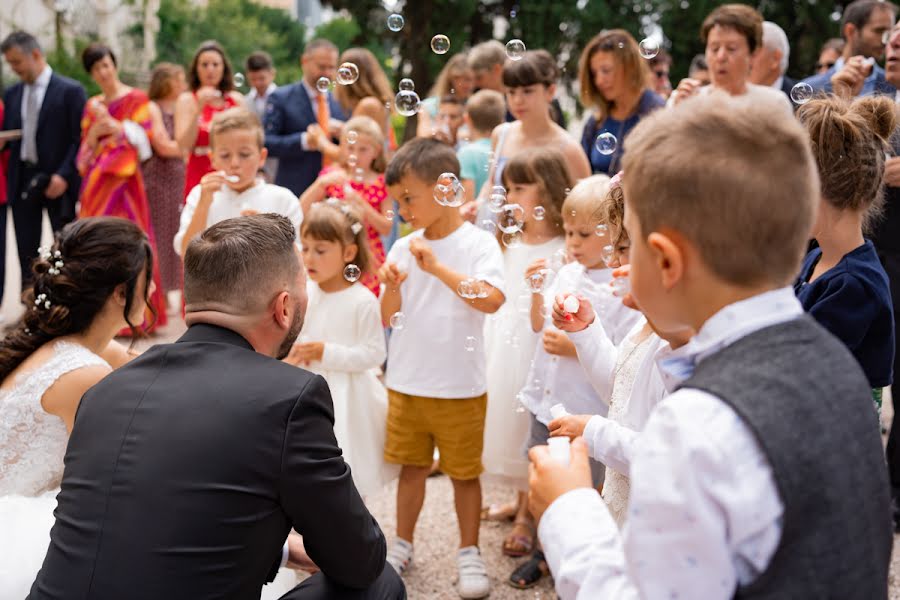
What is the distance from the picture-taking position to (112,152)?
655cm

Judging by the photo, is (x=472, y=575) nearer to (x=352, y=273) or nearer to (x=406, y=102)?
(x=352, y=273)

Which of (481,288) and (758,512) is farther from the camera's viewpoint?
(481,288)

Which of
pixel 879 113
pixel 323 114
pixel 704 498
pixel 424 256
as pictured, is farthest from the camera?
pixel 323 114

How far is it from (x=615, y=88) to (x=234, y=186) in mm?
2063

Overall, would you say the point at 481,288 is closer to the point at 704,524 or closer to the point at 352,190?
the point at 352,190

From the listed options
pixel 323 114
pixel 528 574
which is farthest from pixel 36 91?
pixel 528 574

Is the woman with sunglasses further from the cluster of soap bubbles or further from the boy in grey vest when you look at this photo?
the boy in grey vest

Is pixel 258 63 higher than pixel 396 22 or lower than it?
lower

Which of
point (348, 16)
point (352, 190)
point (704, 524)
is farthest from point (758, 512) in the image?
point (348, 16)

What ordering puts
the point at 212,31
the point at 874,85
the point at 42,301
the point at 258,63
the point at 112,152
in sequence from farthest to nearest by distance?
the point at 212,31, the point at 258,63, the point at 112,152, the point at 874,85, the point at 42,301

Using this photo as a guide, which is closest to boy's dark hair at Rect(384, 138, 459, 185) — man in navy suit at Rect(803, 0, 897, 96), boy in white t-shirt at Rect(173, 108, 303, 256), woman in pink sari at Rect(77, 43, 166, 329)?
boy in white t-shirt at Rect(173, 108, 303, 256)

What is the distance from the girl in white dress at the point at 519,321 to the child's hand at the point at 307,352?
2.48 ft

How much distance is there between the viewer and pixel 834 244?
96.4 inches

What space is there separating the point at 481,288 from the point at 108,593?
1.80m
